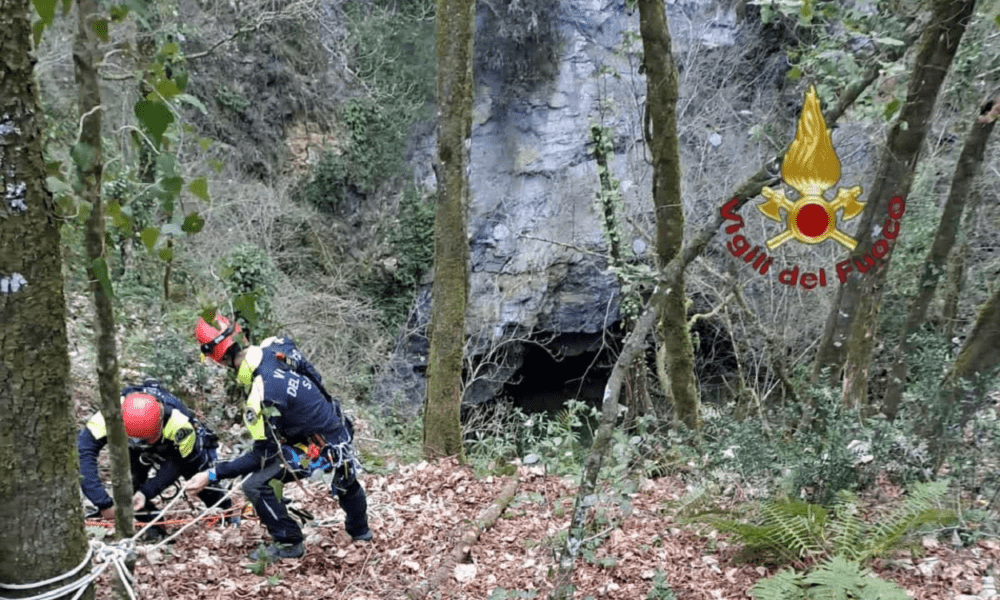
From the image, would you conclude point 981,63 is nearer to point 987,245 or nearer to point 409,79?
point 987,245

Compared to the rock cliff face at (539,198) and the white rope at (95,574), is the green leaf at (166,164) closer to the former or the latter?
the white rope at (95,574)

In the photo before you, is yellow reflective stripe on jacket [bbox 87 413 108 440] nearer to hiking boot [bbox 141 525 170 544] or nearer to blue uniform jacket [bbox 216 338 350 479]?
blue uniform jacket [bbox 216 338 350 479]

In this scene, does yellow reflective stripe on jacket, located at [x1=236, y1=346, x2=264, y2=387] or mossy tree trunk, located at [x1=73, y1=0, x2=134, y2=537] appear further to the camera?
yellow reflective stripe on jacket, located at [x1=236, y1=346, x2=264, y2=387]

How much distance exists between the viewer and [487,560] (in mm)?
4777

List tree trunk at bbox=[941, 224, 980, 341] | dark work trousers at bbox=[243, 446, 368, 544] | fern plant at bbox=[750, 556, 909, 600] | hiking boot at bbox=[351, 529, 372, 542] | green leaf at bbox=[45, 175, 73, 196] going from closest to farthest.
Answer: green leaf at bbox=[45, 175, 73, 196]
fern plant at bbox=[750, 556, 909, 600]
dark work trousers at bbox=[243, 446, 368, 544]
hiking boot at bbox=[351, 529, 372, 542]
tree trunk at bbox=[941, 224, 980, 341]

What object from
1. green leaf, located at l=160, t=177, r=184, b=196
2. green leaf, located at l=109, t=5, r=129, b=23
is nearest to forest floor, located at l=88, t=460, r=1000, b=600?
green leaf, located at l=160, t=177, r=184, b=196

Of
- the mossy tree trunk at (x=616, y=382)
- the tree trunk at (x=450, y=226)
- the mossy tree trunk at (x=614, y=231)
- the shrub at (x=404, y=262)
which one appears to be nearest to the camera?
the mossy tree trunk at (x=616, y=382)

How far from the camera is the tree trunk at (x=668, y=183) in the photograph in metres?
6.12

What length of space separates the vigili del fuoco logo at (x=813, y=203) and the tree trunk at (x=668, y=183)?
676 mm

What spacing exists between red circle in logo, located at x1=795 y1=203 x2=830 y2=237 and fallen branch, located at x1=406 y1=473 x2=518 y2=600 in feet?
11.5

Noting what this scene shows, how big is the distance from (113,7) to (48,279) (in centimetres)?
79

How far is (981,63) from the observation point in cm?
757

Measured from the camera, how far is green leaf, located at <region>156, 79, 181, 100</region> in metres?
1.81

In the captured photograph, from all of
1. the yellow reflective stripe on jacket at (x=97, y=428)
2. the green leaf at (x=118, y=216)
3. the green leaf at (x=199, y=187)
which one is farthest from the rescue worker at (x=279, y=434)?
the green leaf at (x=199, y=187)
